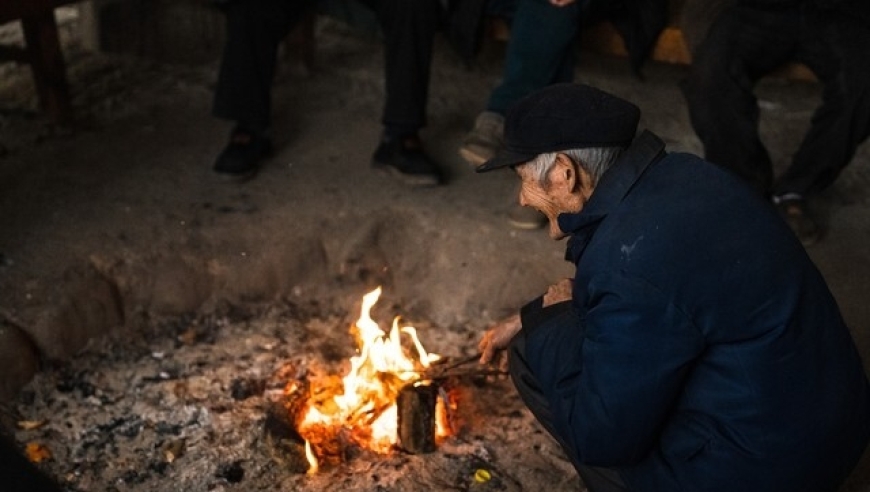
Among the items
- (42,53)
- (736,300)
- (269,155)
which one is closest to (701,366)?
(736,300)

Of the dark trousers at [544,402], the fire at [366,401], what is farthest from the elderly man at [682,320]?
the fire at [366,401]

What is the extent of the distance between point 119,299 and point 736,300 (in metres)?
2.45

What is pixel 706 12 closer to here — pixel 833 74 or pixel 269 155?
pixel 833 74

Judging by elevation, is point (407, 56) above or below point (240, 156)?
above

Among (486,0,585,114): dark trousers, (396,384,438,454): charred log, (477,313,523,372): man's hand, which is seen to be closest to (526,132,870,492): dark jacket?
(477,313,523,372): man's hand

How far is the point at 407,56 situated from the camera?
4.12 metres

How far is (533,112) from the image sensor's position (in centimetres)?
207

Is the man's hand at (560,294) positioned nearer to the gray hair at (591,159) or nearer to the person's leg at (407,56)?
the gray hair at (591,159)

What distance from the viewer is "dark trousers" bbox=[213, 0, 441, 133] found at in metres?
4.11

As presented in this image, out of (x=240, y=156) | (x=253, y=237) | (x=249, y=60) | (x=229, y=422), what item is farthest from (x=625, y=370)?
(x=249, y=60)

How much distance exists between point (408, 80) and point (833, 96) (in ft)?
5.77

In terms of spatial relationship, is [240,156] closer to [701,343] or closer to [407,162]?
[407,162]

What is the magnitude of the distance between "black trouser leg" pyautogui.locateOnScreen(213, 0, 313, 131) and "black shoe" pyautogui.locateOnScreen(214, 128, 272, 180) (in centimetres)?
6

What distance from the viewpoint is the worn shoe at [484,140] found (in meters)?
4.14
